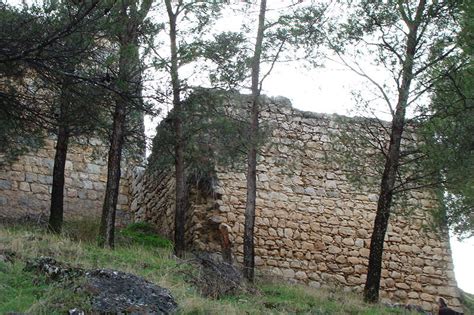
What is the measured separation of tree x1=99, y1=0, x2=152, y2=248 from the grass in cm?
71

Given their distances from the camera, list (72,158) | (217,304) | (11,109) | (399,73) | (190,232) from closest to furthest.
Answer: (217,304)
(11,109)
(399,73)
(190,232)
(72,158)

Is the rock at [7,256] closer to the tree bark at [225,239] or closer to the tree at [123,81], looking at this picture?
the tree at [123,81]

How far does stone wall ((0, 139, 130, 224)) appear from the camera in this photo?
15.9 metres

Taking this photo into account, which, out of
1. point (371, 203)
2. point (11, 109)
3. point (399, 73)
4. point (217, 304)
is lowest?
point (217, 304)

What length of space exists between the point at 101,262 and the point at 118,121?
3.07 metres

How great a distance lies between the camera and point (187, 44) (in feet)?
39.0

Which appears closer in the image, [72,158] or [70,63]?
[70,63]

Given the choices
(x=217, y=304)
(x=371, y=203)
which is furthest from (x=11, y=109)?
(x=371, y=203)

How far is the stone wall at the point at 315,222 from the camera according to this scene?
13734 millimetres

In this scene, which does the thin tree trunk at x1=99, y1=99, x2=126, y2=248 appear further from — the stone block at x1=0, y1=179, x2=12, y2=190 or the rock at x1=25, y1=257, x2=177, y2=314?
the stone block at x1=0, y1=179, x2=12, y2=190

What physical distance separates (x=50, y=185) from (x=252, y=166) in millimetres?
6563

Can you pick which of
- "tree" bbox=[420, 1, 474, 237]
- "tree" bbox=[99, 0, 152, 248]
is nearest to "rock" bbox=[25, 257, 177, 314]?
"tree" bbox=[99, 0, 152, 248]

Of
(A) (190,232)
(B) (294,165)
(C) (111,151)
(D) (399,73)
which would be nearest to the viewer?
(D) (399,73)

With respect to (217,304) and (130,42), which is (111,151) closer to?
(130,42)
